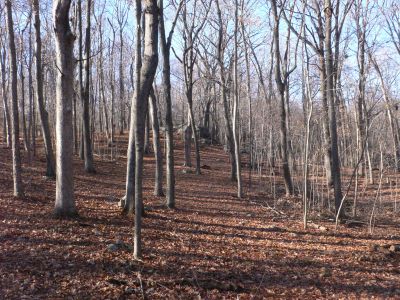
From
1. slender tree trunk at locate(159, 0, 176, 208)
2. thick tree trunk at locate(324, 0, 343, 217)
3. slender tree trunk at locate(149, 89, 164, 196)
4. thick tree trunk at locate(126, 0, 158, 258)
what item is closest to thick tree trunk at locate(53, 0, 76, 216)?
thick tree trunk at locate(126, 0, 158, 258)

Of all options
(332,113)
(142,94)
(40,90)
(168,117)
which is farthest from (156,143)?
(142,94)

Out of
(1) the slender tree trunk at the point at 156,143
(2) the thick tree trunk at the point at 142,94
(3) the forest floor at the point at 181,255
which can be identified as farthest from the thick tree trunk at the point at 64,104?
(1) the slender tree trunk at the point at 156,143

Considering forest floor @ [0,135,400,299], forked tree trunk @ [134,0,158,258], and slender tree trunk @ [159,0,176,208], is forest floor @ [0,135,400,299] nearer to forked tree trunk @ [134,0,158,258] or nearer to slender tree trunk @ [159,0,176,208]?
slender tree trunk @ [159,0,176,208]

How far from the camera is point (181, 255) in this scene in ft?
21.7

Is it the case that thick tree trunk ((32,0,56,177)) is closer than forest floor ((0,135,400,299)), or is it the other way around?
forest floor ((0,135,400,299))

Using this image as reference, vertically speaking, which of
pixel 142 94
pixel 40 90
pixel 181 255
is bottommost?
pixel 181 255

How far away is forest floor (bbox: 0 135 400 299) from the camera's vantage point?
5094 mm

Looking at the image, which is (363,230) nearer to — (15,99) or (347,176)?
(15,99)

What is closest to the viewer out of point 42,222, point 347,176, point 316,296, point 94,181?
point 316,296

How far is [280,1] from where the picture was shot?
14586 millimetres

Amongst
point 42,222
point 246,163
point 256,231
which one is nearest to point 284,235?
point 256,231

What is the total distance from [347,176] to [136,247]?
2012 cm

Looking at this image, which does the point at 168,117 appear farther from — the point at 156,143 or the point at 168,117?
the point at 156,143

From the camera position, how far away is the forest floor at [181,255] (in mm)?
5094
